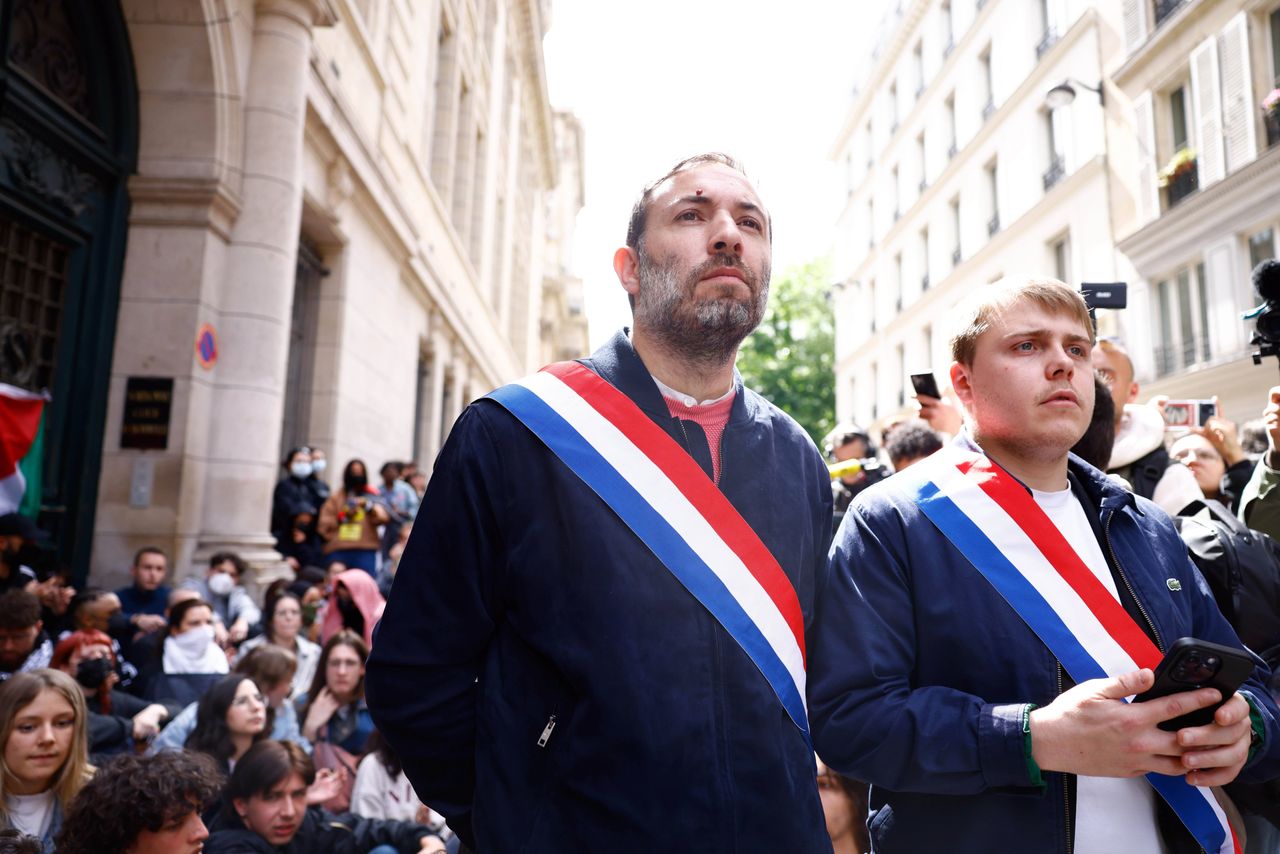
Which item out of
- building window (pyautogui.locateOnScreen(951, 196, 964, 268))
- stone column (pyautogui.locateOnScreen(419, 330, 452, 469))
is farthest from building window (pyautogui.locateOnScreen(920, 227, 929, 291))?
stone column (pyautogui.locateOnScreen(419, 330, 452, 469))

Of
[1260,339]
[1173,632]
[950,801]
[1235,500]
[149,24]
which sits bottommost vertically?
[950,801]

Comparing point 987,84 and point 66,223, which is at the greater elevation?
point 987,84

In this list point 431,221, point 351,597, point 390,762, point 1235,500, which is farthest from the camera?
point 431,221

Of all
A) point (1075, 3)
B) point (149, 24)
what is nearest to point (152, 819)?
point (149, 24)

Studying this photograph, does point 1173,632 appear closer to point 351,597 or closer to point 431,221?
point 351,597

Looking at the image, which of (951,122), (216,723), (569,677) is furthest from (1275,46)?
(569,677)

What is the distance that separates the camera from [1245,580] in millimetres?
2713

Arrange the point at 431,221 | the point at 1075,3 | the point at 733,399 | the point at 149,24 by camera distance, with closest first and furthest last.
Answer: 1. the point at 733,399
2. the point at 149,24
3. the point at 431,221
4. the point at 1075,3

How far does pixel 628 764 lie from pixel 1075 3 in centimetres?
2238

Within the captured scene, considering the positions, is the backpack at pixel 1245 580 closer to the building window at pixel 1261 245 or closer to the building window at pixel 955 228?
the building window at pixel 1261 245

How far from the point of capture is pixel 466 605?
72.6 inches

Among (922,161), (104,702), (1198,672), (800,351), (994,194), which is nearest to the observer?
(1198,672)

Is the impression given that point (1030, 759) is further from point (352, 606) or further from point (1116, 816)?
point (352, 606)

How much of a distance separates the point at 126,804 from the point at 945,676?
8.91 feet
